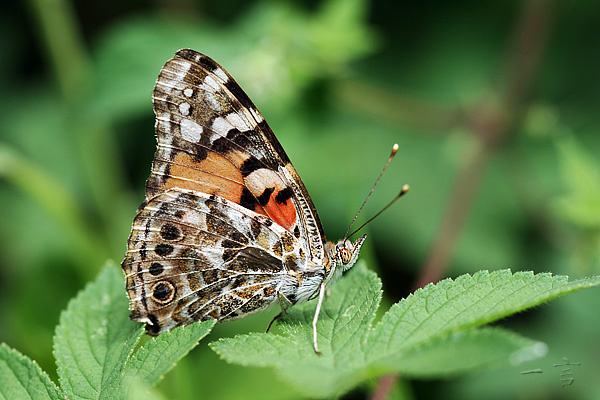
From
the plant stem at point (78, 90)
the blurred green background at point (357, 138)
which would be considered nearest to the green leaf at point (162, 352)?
the blurred green background at point (357, 138)

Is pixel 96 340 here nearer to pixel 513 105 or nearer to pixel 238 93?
pixel 238 93

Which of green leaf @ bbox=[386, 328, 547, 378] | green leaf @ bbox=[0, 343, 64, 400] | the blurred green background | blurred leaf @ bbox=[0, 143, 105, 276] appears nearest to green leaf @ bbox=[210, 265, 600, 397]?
green leaf @ bbox=[386, 328, 547, 378]

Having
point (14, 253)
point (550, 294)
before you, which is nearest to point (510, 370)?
point (550, 294)

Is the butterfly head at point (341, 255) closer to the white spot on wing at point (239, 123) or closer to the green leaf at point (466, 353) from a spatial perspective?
the white spot on wing at point (239, 123)

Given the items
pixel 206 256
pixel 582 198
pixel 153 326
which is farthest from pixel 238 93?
pixel 582 198

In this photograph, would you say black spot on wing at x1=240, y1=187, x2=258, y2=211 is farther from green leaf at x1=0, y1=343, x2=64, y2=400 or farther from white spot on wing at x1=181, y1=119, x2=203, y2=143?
→ green leaf at x1=0, y1=343, x2=64, y2=400

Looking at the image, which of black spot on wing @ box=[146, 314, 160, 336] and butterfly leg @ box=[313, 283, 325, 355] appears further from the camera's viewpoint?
black spot on wing @ box=[146, 314, 160, 336]

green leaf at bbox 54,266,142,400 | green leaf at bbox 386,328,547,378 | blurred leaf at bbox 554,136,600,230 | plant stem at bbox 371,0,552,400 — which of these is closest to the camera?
green leaf at bbox 386,328,547,378

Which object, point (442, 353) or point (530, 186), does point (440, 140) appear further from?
point (442, 353)
